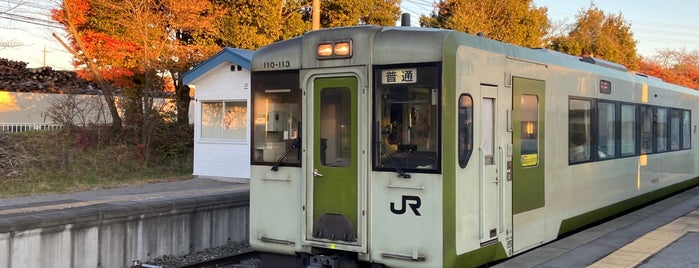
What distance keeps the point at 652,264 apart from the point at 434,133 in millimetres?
3049

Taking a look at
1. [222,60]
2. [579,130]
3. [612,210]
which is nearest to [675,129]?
[612,210]

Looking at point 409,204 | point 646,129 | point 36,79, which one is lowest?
point 409,204

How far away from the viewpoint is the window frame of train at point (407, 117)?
5.77 metres

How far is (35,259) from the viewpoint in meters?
7.31

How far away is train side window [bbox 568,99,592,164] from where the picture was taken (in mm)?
8406

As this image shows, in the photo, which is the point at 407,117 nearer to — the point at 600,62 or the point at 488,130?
the point at 488,130

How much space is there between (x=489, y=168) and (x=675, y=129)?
9.72 metres

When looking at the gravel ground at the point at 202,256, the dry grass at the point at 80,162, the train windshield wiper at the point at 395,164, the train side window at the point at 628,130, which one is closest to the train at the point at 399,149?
the train windshield wiper at the point at 395,164

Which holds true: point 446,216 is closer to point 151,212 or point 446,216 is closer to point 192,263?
point 192,263

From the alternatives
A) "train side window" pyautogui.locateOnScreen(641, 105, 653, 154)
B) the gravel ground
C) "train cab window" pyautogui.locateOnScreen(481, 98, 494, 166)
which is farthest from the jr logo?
"train side window" pyautogui.locateOnScreen(641, 105, 653, 154)

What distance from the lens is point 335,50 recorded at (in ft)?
20.4

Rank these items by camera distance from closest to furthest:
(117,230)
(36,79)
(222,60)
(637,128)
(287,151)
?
1. (287,151)
2. (117,230)
3. (637,128)
4. (222,60)
5. (36,79)

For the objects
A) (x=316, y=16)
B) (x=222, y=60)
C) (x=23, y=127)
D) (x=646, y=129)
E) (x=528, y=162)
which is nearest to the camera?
(x=528, y=162)

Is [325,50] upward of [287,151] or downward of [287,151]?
upward
